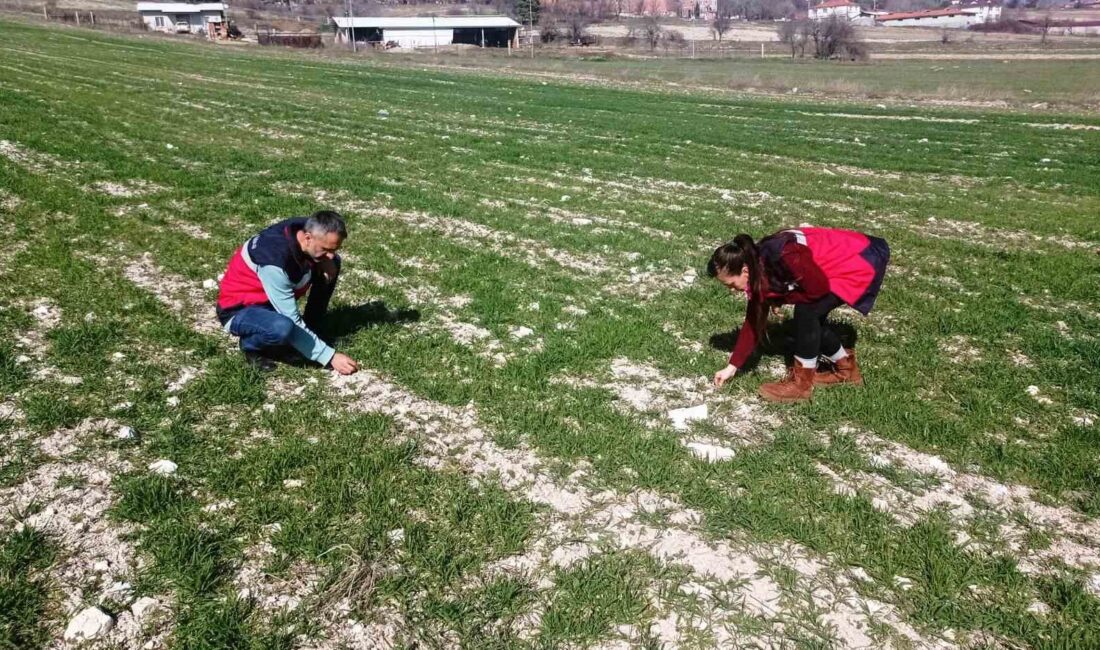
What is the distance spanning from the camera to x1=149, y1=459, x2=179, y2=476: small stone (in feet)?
14.1

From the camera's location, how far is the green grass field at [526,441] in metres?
3.44

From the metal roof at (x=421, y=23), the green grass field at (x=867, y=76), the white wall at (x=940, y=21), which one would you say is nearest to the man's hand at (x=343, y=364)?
the green grass field at (x=867, y=76)

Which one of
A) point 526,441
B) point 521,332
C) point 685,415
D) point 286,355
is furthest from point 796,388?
point 286,355

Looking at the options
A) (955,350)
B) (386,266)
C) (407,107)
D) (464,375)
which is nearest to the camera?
(464,375)

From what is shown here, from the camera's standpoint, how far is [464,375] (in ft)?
19.1

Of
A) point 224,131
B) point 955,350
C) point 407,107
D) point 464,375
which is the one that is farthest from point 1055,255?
point 407,107

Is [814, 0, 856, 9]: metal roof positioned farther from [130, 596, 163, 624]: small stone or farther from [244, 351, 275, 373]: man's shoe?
[130, 596, 163, 624]: small stone

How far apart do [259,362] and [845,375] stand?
4.76 metres

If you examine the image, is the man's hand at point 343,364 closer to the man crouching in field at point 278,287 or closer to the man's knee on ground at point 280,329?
the man crouching in field at point 278,287

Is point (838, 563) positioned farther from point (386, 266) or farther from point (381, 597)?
point (386, 266)

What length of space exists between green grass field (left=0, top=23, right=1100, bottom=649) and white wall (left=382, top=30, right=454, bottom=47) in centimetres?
7686

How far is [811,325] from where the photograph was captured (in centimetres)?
536

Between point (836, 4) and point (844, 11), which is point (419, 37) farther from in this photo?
point (836, 4)

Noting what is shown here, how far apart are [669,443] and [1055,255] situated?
7741mm
